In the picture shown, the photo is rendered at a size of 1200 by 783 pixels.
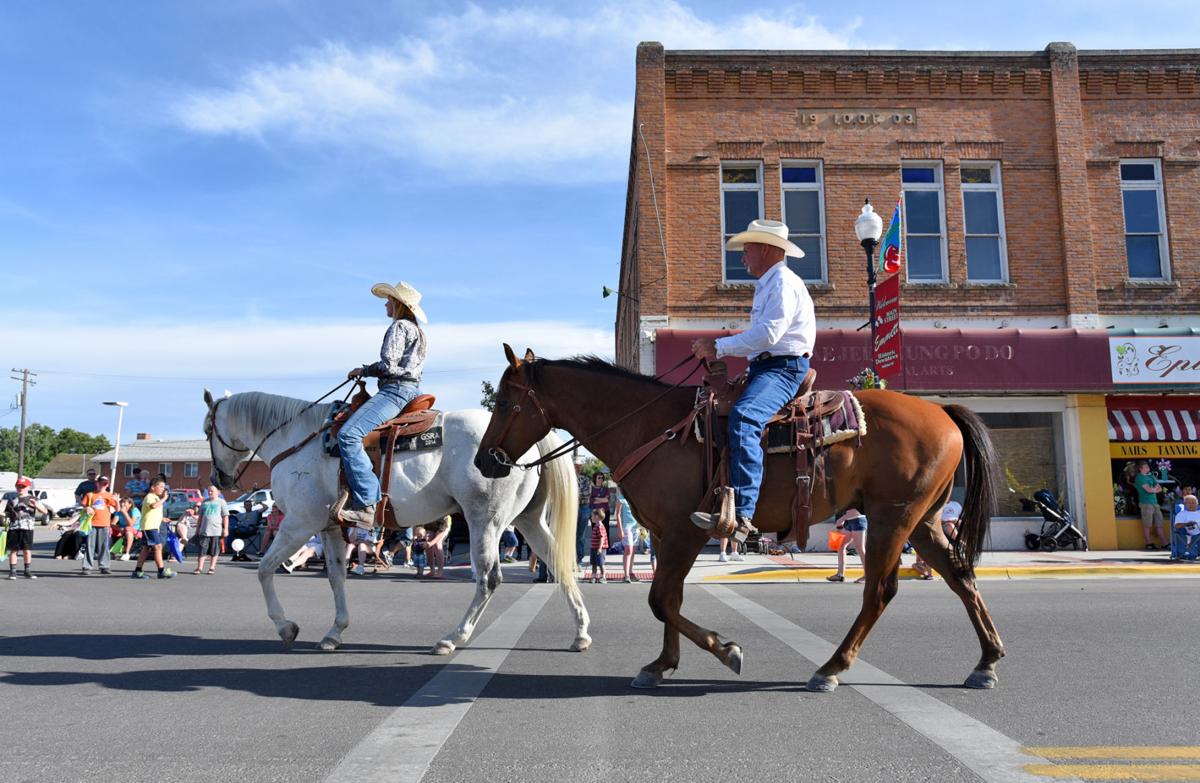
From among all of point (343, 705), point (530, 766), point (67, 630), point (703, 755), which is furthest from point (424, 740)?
point (67, 630)

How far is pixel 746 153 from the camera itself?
19.1m

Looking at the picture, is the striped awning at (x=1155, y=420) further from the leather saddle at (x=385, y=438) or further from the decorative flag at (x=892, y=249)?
the leather saddle at (x=385, y=438)

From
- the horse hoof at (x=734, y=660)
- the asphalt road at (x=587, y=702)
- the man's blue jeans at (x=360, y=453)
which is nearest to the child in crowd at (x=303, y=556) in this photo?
the asphalt road at (x=587, y=702)

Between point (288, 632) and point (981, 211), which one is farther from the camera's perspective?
point (981, 211)

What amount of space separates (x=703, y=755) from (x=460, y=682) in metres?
2.15

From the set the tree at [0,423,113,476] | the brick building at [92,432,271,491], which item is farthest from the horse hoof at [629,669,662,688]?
the tree at [0,423,113,476]

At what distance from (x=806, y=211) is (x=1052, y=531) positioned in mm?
8504

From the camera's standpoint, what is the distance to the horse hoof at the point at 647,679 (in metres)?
5.27

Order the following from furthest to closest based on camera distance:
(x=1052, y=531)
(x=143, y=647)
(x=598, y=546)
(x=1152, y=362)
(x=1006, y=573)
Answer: (x=1152, y=362)
(x=1052, y=531)
(x=598, y=546)
(x=1006, y=573)
(x=143, y=647)

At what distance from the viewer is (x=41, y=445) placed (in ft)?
341

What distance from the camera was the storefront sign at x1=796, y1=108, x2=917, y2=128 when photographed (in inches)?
761

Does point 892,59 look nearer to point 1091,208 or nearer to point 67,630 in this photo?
point 1091,208

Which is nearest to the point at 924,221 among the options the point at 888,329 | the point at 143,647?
the point at 888,329

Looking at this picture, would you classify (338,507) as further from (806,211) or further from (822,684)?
(806,211)
